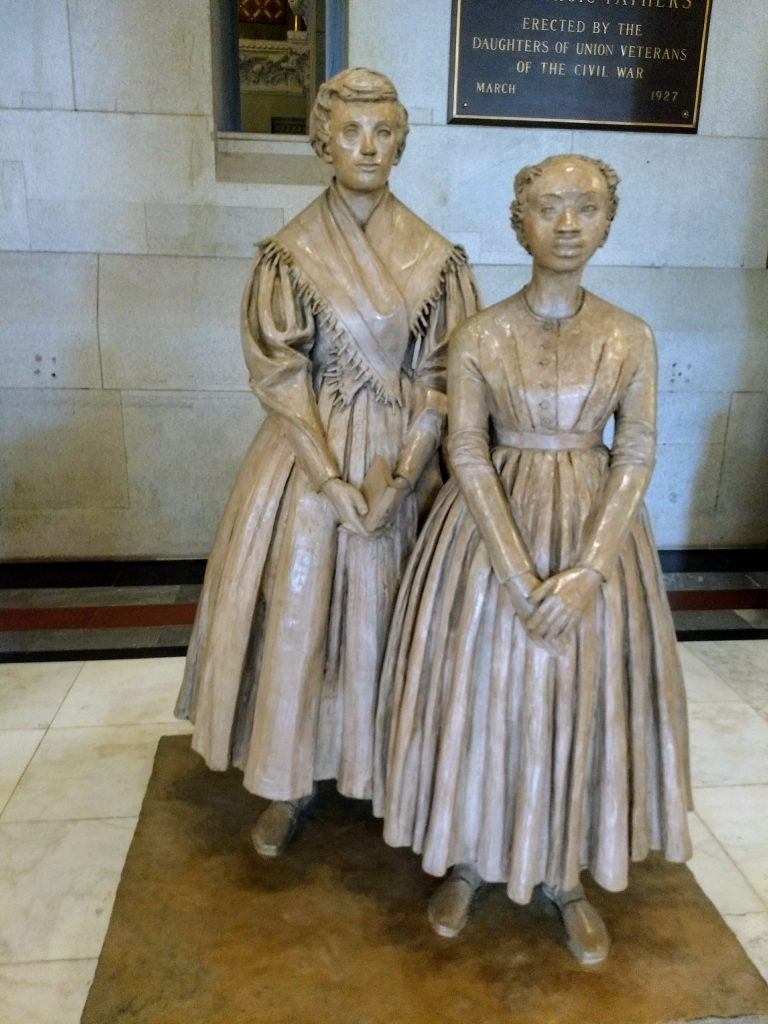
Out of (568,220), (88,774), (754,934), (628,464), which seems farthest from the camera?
(88,774)

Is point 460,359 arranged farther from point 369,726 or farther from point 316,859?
point 316,859

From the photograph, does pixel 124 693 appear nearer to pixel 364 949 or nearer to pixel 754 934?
pixel 364 949

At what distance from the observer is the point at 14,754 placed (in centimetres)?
284

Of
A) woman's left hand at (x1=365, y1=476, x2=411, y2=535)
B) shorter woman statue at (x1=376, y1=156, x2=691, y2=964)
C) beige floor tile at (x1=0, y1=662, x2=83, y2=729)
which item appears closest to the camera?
shorter woman statue at (x1=376, y1=156, x2=691, y2=964)

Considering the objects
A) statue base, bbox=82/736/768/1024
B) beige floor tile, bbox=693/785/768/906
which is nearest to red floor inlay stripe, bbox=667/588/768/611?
beige floor tile, bbox=693/785/768/906

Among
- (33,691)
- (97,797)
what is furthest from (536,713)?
(33,691)

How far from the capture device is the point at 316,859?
2.11 m

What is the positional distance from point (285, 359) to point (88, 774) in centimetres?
159

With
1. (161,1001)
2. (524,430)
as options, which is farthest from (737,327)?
(161,1001)

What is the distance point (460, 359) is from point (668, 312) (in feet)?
11.5

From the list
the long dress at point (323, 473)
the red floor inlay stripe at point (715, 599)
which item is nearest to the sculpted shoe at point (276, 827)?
the long dress at point (323, 473)

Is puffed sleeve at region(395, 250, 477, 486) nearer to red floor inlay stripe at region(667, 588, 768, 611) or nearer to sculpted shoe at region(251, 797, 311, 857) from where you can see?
sculpted shoe at region(251, 797, 311, 857)

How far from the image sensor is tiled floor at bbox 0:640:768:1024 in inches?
78.5

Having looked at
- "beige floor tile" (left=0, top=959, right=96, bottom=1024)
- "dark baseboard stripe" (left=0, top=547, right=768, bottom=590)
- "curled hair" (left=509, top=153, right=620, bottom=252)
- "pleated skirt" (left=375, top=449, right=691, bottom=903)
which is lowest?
A: "dark baseboard stripe" (left=0, top=547, right=768, bottom=590)
